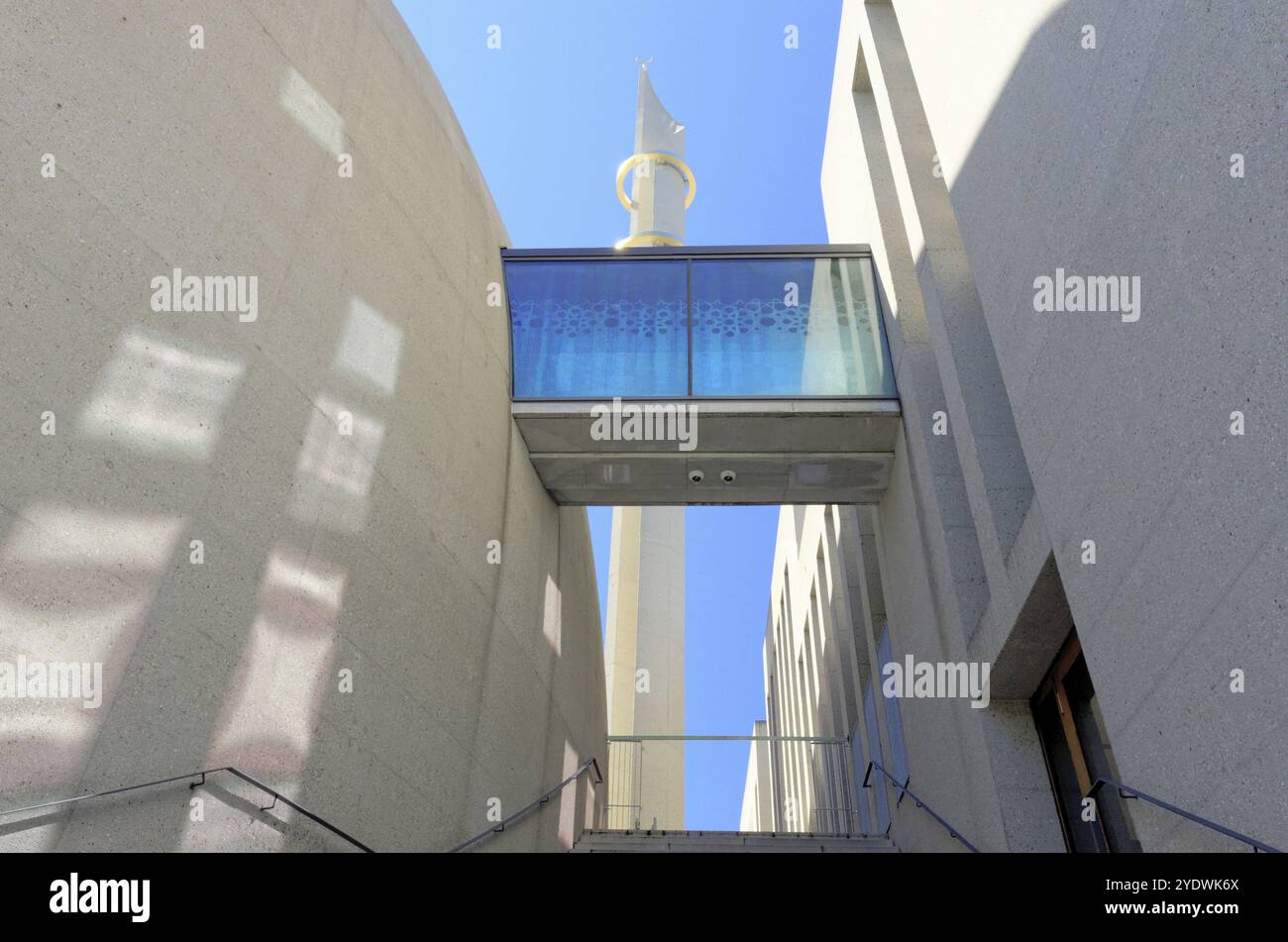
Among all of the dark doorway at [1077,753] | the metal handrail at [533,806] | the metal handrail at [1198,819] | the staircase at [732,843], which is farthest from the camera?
the staircase at [732,843]

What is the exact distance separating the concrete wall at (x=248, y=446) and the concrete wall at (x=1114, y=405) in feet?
12.9

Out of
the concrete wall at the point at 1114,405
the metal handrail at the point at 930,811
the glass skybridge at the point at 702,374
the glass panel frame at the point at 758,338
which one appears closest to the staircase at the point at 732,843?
the metal handrail at the point at 930,811

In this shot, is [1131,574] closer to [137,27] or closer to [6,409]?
[6,409]

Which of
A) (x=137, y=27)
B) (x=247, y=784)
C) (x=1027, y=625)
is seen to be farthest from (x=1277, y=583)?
(x=137, y=27)

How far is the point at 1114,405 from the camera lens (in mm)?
4922

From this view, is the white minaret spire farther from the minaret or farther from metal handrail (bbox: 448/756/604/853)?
metal handrail (bbox: 448/756/604/853)

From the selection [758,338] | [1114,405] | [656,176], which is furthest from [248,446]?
[656,176]

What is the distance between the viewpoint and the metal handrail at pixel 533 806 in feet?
23.6

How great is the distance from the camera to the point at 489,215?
34.0ft

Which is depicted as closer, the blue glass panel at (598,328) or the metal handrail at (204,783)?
the metal handrail at (204,783)

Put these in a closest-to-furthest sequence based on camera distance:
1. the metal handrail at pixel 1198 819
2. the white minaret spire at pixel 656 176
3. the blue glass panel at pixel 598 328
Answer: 1. the metal handrail at pixel 1198 819
2. the blue glass panel at pixel 598 328
3. the white minaret spire at pixel 656 176

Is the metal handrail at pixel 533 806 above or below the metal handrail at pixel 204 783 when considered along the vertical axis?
above

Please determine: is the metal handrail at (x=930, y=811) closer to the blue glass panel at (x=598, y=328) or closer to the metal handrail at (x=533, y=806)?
the metal handrail at (x=533, y=806)

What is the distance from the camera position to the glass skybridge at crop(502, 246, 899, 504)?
32.7ft
